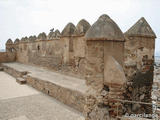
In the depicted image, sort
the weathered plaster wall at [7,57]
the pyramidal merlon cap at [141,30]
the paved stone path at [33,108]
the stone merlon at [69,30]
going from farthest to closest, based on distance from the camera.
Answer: the weathered plaster wall at [7,57] → the stone merlon at [69,30] → the paved stone path at [33,108] → the pyramidal merlon cap at [141,30]

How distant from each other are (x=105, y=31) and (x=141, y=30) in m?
1.39

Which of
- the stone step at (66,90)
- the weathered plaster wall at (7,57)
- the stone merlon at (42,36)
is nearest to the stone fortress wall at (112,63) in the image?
the stone step at (66,90)

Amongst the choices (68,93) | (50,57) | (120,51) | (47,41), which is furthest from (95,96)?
(47,41)

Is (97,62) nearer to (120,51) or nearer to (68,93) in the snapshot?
(120,51)

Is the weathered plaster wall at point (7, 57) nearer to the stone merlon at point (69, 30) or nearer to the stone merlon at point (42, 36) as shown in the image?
the stone merlon at point (42, 36)

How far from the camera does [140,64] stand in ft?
11.4

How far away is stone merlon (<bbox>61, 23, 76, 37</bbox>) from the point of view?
20.0 ft

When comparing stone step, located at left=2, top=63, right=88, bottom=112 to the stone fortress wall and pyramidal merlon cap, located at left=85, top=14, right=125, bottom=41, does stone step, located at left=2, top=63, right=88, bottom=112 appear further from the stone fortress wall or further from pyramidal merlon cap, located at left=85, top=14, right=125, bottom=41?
pyramidal merlon cap, located at left=85, top=14, right=125, bottom=41

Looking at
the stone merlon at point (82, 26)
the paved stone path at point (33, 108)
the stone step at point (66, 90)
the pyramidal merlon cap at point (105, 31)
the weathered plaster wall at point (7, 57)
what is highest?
the stone merlon at point (82, 26)

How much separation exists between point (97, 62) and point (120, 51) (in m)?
0.48

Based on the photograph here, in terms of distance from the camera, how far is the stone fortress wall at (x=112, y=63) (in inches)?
95.3

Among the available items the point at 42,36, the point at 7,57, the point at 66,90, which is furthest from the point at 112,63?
the point at 7,57

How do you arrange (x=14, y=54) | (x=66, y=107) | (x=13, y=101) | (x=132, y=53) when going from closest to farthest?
1. (x=132, y=53)
2. (x=66, y=107)
3. (x=13, y=101)
4. (x=14, y=54)

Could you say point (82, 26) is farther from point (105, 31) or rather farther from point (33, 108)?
point (33, 108)
